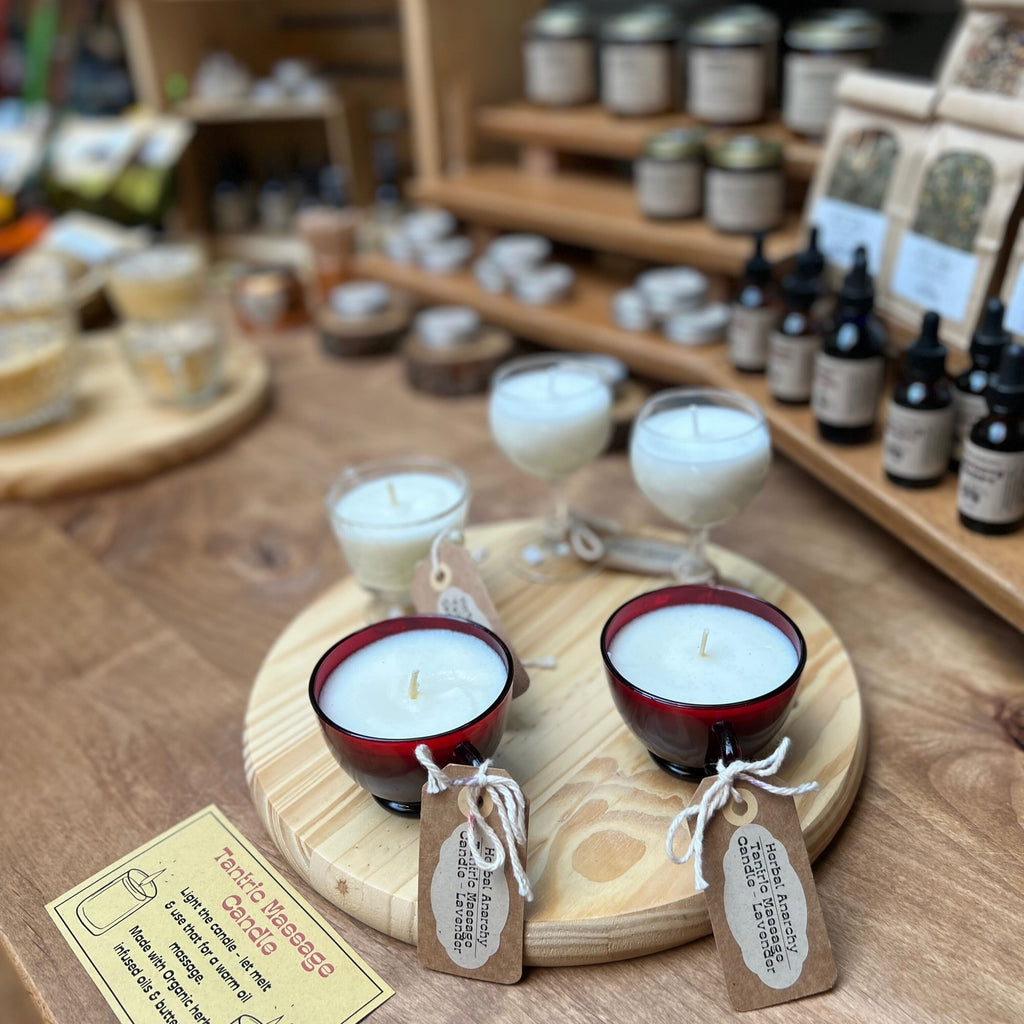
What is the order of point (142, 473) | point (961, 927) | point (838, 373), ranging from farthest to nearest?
point (142, 473)
point (838, 373)
point (961, 927)

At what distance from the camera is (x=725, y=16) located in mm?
1218

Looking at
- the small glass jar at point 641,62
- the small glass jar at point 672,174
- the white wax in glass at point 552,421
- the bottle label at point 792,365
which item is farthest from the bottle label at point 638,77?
the white wax in glass at point 552,421

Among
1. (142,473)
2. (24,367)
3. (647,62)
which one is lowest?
(142,473)

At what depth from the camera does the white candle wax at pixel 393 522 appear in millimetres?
812

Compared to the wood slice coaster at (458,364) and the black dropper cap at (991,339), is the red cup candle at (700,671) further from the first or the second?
the wood slice coaster at (458,364)

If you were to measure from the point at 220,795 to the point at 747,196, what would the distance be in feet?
2.82

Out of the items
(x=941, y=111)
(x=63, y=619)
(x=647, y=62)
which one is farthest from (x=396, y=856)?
(x=647, y=62)

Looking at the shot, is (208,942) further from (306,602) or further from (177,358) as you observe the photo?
(177,358)

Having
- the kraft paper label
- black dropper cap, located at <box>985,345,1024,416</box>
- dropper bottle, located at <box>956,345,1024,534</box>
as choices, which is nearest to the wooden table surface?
the kraft paper label

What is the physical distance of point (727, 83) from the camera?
4.00ft

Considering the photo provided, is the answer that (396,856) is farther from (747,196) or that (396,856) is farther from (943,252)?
(747,196)

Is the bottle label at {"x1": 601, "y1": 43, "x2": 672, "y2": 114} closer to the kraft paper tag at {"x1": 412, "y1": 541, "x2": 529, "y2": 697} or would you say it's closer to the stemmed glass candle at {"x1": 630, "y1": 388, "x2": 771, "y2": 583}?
the stemmed glass candle at {"x1": 630, "y1": 388, "x2": 771, "y2": 583}

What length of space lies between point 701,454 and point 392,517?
0.27 metres

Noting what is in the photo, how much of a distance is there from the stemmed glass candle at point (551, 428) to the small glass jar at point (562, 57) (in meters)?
0.67
